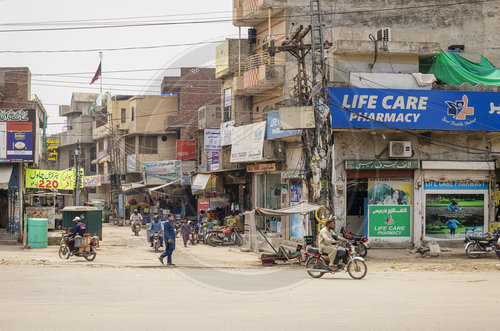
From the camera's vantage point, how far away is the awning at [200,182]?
3969 cm

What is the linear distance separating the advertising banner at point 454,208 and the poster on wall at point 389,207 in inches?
33.6

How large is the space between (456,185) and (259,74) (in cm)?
1250

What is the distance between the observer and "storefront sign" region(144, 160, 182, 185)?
5006 centimetres

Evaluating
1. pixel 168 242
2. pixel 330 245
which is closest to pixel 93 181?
pixel 168 242

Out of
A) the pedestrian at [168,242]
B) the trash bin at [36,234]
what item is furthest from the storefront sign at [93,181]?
the pedestrian at [168,242]

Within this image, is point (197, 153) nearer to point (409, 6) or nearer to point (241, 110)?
point (241, 110)

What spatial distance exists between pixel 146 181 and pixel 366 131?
30925mm

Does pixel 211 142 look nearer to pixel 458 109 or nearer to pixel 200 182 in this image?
pixel 200 182

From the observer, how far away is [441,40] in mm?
31562

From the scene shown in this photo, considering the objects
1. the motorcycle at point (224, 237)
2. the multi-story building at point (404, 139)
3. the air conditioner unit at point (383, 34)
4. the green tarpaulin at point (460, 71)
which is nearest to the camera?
the multi-story building at point (404, 139)

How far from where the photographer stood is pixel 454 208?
25.8 m

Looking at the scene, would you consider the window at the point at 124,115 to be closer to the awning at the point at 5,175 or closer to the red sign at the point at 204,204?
the red sign at the point at 204,204

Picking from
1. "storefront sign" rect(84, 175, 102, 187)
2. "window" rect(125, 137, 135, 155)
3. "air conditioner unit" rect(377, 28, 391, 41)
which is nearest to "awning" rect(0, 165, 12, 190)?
"air conditioner unit" rect(377, 28, 391, 41)

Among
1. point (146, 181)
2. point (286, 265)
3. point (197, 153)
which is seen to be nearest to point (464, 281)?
point (286, 265)
